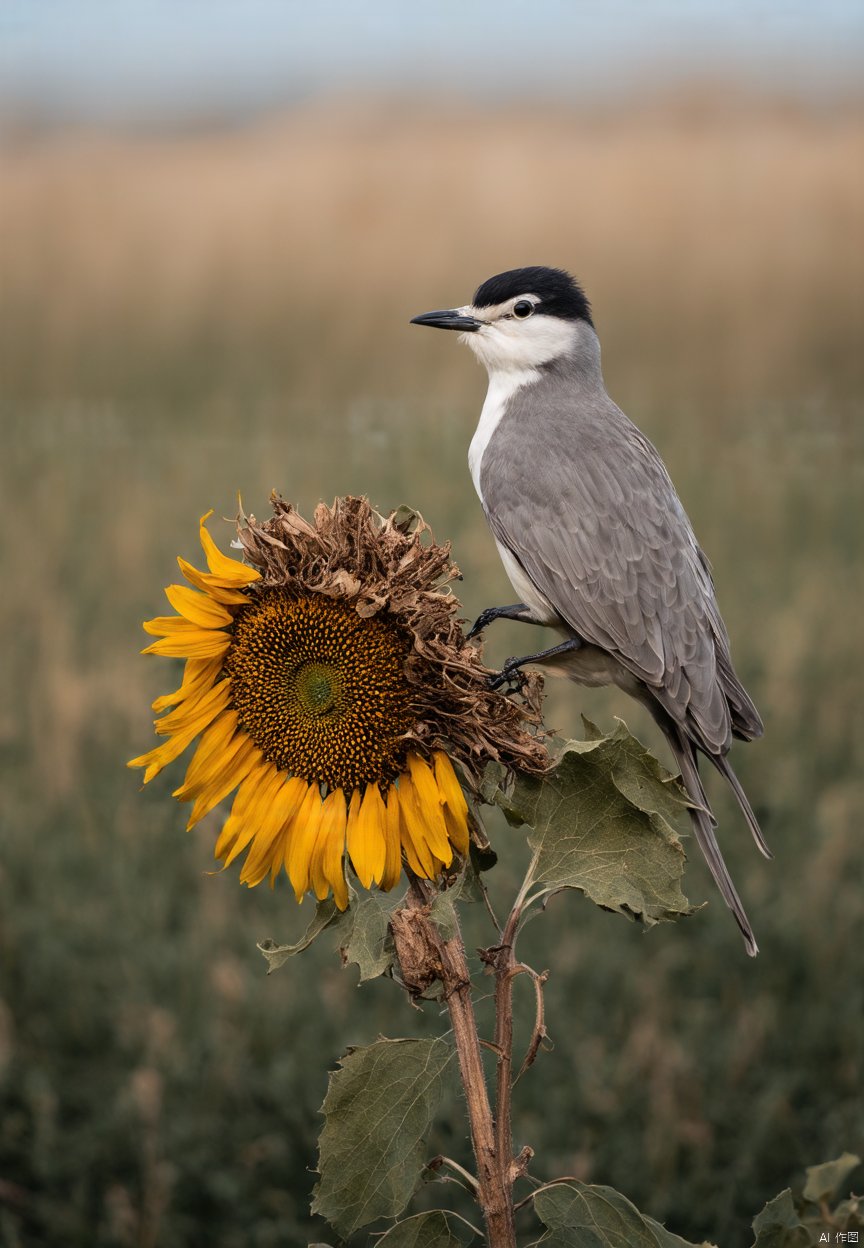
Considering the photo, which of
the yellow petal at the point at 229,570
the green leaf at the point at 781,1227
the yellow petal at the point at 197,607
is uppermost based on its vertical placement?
the yellow petal at the point at 229,570

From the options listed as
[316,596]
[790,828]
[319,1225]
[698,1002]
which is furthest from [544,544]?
[790,828]

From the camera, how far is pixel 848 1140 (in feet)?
16.8

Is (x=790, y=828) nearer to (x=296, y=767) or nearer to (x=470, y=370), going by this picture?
(x=296, y=767)

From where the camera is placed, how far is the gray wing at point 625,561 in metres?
2.92

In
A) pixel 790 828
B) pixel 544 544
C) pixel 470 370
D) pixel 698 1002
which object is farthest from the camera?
pixel 470 370

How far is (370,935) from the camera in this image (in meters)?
1.92

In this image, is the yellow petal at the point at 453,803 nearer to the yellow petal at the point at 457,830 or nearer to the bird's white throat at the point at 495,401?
the yellow petal at the point at 457,830

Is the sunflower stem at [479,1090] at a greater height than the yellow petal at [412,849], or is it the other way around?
the yellow petal at [412,849]

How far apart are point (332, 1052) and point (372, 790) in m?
3.82

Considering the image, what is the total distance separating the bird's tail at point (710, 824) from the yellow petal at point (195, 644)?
843 mm

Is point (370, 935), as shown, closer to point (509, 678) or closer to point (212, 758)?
point (212, 758)

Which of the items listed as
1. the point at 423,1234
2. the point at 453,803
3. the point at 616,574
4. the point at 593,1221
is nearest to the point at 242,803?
the point at 453,803

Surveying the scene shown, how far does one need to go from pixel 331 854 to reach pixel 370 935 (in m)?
0.14

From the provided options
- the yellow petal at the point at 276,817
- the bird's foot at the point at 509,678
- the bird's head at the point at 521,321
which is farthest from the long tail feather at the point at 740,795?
the bird's head at the point at 521,321
